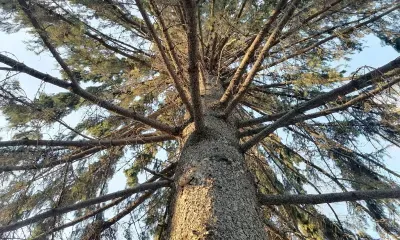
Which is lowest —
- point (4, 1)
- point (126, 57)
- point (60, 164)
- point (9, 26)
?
point (60, 164)

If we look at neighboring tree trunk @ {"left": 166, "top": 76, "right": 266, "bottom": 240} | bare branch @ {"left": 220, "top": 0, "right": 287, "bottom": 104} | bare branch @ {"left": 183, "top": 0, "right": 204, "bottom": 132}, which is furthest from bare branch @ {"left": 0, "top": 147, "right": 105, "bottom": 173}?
bare branch @ {"left": 220, "top": 0, "right": 287, "bottom": 104}

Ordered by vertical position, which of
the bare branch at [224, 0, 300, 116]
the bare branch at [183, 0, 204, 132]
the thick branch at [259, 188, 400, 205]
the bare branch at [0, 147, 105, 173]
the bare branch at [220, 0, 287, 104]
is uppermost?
the bare branch at [220, 0, 287, 104]

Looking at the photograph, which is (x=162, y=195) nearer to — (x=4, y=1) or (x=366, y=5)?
(x=4, y=1)

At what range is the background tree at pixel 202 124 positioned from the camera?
205 cm

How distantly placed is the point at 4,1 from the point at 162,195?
2549 millimetres

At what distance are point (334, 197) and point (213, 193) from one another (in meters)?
0.76

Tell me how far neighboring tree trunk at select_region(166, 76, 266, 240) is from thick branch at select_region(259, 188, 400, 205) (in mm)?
157

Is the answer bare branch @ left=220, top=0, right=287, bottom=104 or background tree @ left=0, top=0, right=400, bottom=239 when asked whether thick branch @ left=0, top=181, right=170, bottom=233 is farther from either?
bare branch @ left=220, top=0, right=287, bottom=104

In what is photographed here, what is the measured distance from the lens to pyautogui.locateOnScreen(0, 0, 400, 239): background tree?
2.05 m

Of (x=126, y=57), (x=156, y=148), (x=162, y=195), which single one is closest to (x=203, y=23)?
(x=126, y=57)

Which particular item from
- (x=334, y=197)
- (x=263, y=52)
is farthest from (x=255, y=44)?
(x=334, y=197)

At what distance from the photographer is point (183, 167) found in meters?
2.27

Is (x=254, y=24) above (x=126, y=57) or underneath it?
underneath

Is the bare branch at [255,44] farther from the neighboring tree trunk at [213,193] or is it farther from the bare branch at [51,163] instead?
the bare branch at [51,163]
